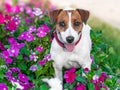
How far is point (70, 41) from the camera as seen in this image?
614cm

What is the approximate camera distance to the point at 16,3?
975 cm

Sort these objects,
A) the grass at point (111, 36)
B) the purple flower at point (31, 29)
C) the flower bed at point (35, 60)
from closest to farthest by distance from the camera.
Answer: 1. the flower bed at point (35, 60)
2. the purple flower at point (31, 29)
3. the grass at point (111, 36)

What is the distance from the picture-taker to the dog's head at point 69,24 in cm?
613

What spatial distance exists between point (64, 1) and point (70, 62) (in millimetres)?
4910

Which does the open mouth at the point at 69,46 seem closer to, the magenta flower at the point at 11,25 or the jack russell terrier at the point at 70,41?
the jack russell terrier at the point at 70,41

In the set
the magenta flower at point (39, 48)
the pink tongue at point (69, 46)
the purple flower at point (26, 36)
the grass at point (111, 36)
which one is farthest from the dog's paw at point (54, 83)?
the grass at point (111, 36)

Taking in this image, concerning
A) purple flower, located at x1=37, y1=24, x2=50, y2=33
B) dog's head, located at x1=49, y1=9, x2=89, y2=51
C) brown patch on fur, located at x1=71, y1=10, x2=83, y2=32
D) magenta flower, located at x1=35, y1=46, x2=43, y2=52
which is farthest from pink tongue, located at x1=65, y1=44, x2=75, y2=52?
purple flower, located at x1=37, y1=24, x2=50, y2=33

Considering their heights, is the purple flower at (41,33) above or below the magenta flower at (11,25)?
below

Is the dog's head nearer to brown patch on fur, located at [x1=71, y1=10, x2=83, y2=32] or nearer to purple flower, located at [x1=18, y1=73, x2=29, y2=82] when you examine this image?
brown patch on fur, located at [x1=71, y1=10, x2=83, y2=32]

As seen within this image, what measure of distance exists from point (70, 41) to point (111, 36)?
279 centimetres

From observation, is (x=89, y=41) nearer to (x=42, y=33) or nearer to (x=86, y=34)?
(x=86, y=34)

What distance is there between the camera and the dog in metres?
6.19

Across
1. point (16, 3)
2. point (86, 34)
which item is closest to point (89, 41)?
point (86, 34)

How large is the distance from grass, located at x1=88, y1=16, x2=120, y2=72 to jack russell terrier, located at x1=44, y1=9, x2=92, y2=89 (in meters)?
0.92
